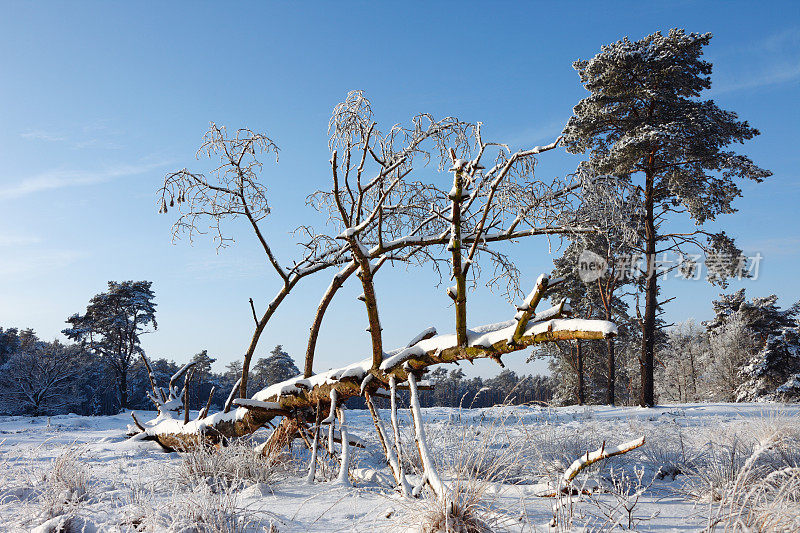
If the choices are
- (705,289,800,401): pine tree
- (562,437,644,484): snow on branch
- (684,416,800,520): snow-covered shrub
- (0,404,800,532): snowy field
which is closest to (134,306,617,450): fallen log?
(0,404,800,532): snowy field

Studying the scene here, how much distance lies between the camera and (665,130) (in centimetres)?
1247

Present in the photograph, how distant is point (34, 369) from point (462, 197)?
29.8 metres

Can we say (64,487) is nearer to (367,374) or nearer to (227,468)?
(227,468)

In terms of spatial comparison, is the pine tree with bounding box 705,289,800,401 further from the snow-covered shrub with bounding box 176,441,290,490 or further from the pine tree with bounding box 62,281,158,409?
the pine tree with bounding box 62,281,158,409

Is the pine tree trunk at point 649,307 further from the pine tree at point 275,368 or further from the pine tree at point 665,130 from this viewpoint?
the pine tree at point 275,368

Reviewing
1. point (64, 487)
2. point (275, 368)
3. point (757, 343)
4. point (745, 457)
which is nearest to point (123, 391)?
point (275, 368)

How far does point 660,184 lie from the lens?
14344mm

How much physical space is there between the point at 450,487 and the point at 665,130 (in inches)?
513

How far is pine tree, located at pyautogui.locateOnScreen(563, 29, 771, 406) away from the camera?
13078 millimetres

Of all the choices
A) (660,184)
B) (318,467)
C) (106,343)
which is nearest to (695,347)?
(660,184)

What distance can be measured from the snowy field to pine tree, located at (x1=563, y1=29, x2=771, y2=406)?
8.80 metres

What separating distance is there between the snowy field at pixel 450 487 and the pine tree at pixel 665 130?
880cm

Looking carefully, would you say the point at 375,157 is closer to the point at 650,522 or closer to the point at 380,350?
the point at 380,350

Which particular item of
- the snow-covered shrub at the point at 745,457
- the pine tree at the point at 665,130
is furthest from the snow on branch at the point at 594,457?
the pine tree at the point at 665,130
